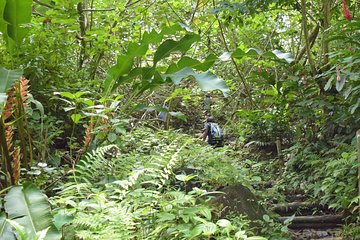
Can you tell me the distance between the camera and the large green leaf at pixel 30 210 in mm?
1442

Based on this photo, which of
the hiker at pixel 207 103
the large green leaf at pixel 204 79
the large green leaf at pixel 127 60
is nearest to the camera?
the large green leaf at pixel 204 79

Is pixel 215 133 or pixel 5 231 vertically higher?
pixel 5 231

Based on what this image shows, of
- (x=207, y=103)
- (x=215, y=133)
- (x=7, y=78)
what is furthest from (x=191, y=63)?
(x=207, y=103)

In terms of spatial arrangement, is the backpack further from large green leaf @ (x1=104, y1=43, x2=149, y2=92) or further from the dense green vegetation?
large green leaf @ (x1=104, y1=43, x2=149, y2=92)

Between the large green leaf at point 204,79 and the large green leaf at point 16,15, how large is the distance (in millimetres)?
968

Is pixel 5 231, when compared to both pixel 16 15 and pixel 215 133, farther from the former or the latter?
pixel 215 133

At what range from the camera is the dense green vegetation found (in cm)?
166

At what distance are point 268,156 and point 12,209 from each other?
516cm

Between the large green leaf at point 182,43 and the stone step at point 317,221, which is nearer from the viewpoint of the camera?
the large green leaf at point 182,43

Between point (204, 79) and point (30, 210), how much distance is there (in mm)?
1427

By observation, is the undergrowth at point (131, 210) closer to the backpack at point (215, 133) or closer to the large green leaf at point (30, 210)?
the large green leaf at point (30, 210)

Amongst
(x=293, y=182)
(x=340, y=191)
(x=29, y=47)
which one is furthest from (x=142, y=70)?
(x=293, y=182)

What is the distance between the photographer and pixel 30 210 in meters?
1.55

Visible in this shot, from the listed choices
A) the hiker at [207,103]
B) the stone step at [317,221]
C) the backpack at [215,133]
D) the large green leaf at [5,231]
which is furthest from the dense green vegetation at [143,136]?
the hiker at [207,103]
